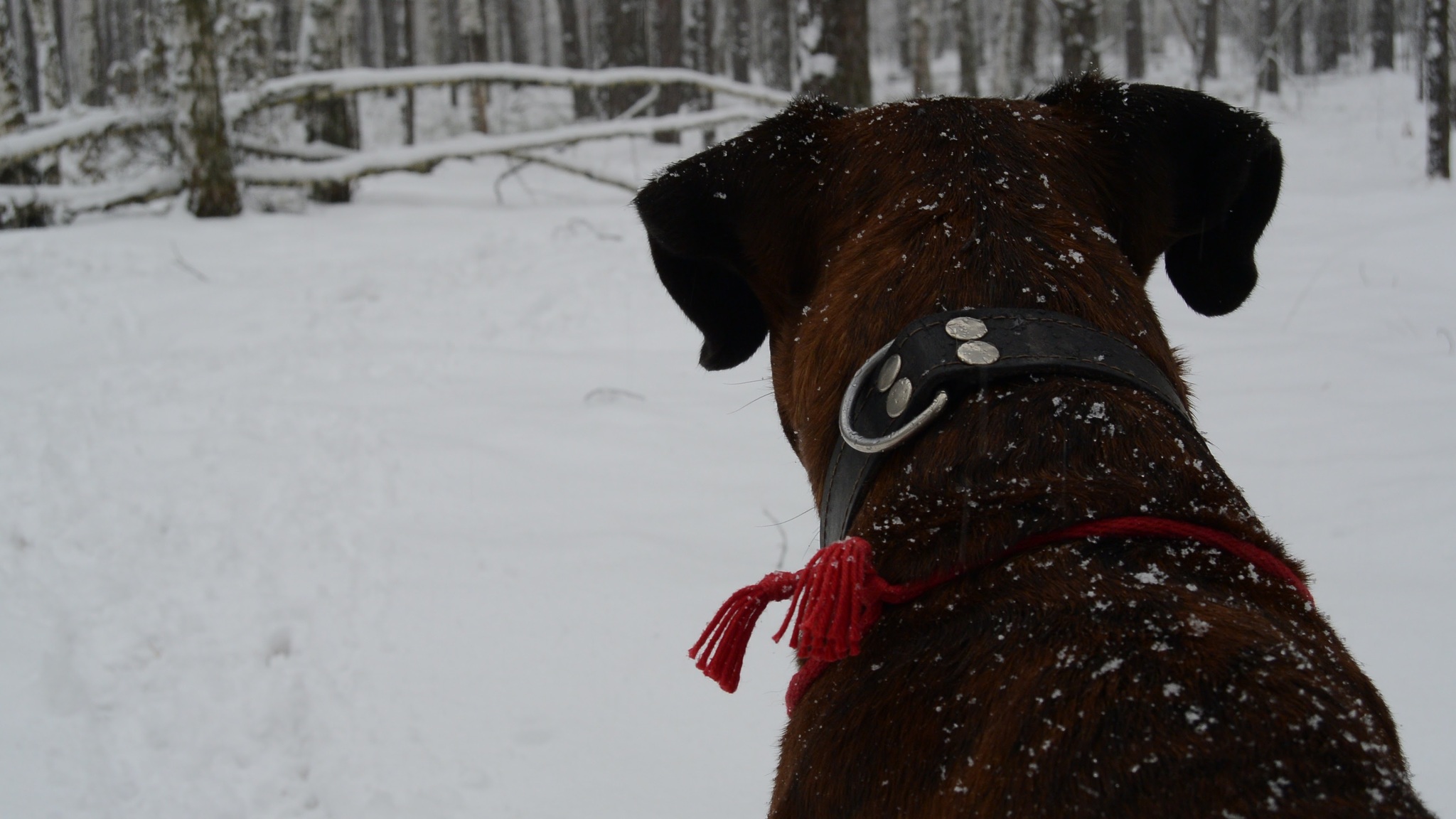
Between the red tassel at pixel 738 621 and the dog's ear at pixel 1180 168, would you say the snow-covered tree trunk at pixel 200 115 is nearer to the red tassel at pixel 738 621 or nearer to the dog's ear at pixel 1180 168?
the dog's ear at pixel 1180 168

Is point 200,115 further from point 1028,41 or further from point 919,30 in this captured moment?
point 1028,41

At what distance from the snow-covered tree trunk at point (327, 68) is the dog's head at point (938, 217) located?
839 centimetres

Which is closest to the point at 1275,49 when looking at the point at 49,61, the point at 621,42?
the point at 621,42

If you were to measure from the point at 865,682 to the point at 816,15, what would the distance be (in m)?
7.55

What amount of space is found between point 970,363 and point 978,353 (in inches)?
0.8

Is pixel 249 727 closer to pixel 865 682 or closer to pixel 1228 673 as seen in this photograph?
pixel 865 682

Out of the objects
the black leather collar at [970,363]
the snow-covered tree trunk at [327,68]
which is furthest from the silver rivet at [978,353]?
the snow-covered tree trunk at [327,68]

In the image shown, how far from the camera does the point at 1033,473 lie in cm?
107

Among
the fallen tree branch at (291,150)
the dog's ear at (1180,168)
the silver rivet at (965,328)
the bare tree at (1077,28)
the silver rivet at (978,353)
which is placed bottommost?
the silver rivet at (978,353)

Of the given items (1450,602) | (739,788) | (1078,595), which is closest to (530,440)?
(739,788)

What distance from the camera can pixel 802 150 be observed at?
156 cm

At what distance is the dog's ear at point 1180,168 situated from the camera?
1.54 metres

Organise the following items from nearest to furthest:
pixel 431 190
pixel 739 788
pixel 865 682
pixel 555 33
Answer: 1. pixel 865 682
2. pixel 739 788
3. pixel 431 190
4. pixel 555 33

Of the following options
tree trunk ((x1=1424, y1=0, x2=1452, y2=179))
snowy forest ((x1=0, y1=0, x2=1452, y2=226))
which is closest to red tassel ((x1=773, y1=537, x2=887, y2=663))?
snowy forest ((x1=0, y1=0, x2=1452, y2=226))
